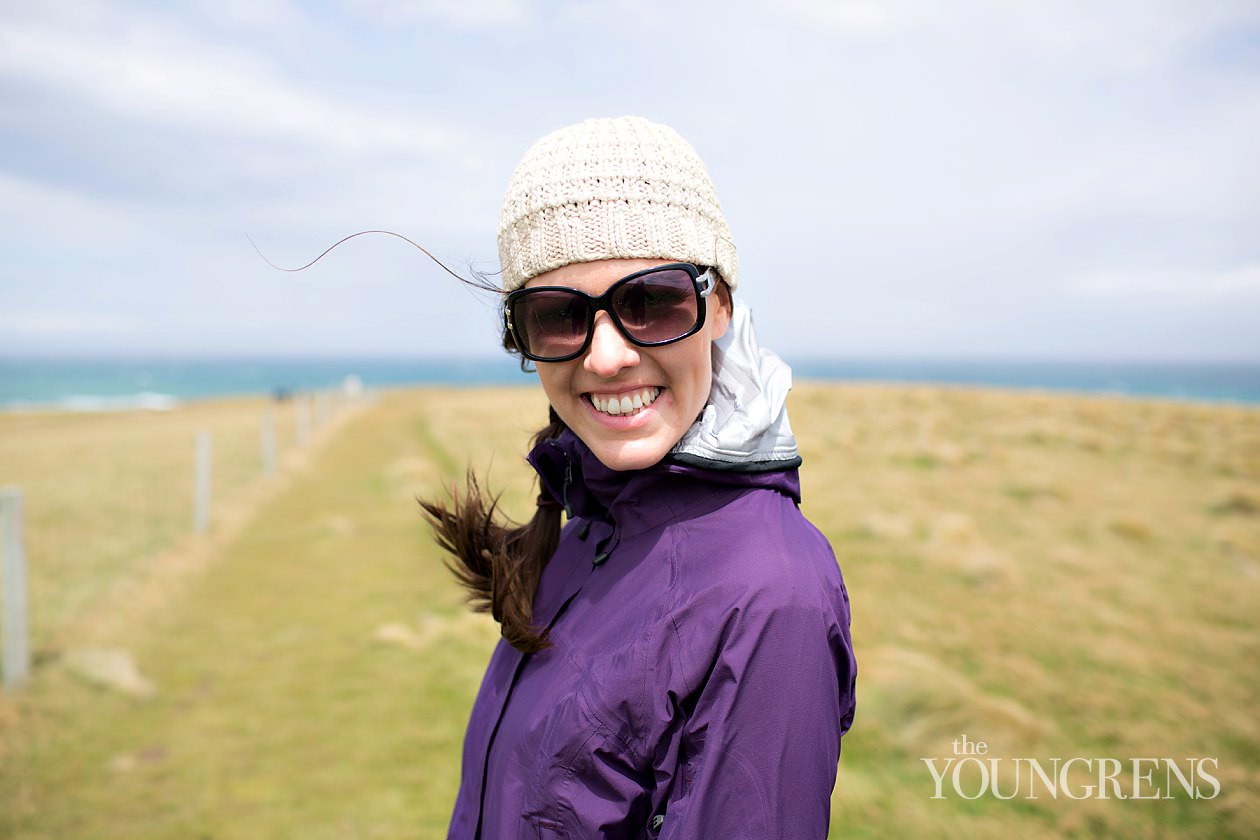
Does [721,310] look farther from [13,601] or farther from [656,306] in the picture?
[13,601]

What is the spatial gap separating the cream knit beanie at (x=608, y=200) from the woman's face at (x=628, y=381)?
0.12 feet

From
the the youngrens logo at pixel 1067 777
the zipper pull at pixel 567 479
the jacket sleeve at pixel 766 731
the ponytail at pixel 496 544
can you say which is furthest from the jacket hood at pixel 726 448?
the the youngrens logo at pixel 1067 777

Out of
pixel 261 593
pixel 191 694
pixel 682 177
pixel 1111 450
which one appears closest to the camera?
pixel 682 177

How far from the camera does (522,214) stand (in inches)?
59.7

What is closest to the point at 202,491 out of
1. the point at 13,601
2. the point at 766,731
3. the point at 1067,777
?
the point at 13,601

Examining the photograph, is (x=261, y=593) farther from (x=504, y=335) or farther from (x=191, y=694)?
(x=504, y=335)

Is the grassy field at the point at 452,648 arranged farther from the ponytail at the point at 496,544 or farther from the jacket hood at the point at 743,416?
the jacket hood at the point at 743,416

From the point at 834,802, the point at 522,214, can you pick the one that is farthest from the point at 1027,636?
the point at 522,214

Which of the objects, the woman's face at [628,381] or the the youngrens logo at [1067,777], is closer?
the woman's face at [628,381]

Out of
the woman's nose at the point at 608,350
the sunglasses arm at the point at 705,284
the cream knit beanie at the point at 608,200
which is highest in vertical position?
the cream knit beanie at the point at 608,200

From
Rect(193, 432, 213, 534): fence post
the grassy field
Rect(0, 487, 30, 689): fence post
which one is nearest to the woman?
the grassy field

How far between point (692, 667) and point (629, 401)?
0.52 m

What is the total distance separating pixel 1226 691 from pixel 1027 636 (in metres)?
1.32

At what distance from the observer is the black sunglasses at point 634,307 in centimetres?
146
